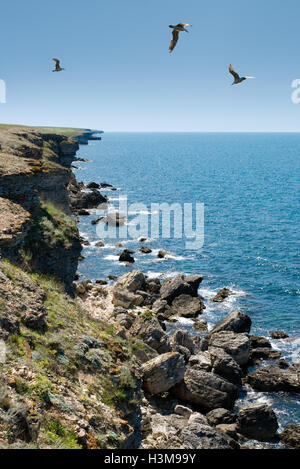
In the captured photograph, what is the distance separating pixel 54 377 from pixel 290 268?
4764 centimetres

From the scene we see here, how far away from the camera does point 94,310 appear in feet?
122

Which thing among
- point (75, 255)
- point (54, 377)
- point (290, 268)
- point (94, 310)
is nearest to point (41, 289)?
point (54, 377)

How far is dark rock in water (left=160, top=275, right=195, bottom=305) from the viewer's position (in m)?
45.2

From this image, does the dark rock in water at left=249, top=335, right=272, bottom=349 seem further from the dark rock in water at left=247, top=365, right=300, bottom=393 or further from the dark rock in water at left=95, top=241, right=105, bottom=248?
the dark rock in water at left=95, top=241, right=105, bottom=248

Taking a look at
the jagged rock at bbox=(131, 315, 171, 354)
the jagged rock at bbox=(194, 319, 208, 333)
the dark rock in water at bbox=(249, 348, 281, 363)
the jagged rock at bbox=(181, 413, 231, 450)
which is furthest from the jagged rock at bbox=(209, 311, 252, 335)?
the jagged rock at bbox=(181, 413, 231, 450)

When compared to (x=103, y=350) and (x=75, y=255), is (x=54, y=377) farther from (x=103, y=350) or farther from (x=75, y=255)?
(x=75, y=255)

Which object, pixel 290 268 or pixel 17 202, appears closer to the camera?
pixel 17 202

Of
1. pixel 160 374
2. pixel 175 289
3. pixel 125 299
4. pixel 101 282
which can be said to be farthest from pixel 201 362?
pixel 101 282

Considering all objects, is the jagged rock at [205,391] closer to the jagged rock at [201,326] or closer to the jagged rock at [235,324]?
the jagged rock at [235,324]

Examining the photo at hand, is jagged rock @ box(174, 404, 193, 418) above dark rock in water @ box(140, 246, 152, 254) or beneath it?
beneath

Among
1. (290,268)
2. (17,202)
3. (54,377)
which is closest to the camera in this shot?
(54,377)

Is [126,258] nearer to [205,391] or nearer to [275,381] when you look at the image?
[275,381]

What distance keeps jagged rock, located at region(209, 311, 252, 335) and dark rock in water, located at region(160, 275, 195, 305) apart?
8095mm

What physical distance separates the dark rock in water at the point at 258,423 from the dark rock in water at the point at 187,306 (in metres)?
16.9
